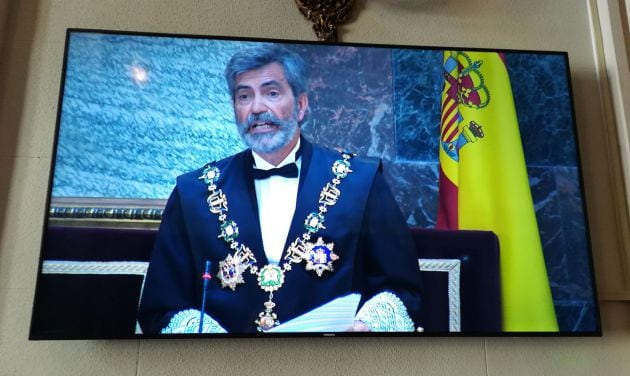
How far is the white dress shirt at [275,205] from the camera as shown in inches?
56.2

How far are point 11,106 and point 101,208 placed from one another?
51cm

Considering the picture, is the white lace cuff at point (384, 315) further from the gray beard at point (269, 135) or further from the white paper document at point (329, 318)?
the gray beard at point (269, 135)

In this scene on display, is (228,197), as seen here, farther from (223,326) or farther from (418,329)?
(418,329)

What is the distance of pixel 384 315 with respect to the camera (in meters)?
1.40

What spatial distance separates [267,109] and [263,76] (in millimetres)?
120

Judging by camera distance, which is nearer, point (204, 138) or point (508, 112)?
point (204, 138)

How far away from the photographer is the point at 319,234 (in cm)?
144

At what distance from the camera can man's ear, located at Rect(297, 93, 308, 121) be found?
156 cm

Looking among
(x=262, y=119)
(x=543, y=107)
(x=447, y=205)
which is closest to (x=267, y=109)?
(x=262, y=119)

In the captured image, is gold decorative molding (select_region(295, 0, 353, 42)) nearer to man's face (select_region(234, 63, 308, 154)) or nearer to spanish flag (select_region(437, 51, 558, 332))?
man's face (select_region(234, 63, 308, 154))

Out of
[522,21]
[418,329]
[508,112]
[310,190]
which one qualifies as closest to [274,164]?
[310,190]

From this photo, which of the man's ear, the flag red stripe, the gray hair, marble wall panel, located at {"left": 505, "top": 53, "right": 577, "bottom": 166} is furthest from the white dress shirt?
marble wall panel, located at {"left": 505, "top": 53, "right": 577, "bottom": 166}

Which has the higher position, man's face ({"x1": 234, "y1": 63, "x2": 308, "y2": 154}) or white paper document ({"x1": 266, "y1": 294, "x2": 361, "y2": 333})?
man's face ({"x1": 234, "y1": 63, "x2": 308, "y2": 154})

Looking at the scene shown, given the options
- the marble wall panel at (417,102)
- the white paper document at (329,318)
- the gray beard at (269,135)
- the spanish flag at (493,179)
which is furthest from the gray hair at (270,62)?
the white paper document at (329,318)
